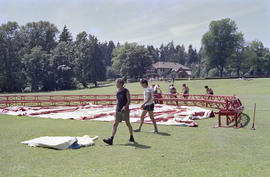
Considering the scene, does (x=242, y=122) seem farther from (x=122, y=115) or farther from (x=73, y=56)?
(x=73, y=56)

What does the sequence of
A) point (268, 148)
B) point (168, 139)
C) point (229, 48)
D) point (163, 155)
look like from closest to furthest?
1. point (163, 155)
2. point (268, 148)
3. point (168, 139)
4. point (229, 48)

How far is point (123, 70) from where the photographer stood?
319 feet

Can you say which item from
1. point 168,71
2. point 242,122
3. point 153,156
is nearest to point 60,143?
point 153,156

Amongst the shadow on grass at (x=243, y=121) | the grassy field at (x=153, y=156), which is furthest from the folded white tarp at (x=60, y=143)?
the shadow on grass at (x=243, y=121)

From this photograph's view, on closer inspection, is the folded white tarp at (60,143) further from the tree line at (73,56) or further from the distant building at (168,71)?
the distant building at (168,71)

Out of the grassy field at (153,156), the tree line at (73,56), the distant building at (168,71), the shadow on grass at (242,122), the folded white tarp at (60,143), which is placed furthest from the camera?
the distant building at (168,71)

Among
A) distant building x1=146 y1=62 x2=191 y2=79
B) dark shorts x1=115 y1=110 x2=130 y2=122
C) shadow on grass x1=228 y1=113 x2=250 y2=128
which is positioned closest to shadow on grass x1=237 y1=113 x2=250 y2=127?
shadow on grass x1=228 y1=113 x2=250 y2=128

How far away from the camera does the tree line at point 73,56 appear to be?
250ft

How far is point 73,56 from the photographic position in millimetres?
86750

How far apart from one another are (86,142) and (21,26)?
87866 mm

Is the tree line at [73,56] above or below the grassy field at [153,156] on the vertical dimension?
above

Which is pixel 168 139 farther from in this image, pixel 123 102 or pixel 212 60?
pixel 212 60

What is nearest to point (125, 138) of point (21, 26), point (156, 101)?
point (156, 101)

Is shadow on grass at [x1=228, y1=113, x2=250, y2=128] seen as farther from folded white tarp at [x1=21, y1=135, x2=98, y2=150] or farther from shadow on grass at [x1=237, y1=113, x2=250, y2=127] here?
folded white tarp at [x1=21, y1=135, x2=98, y2=150]
